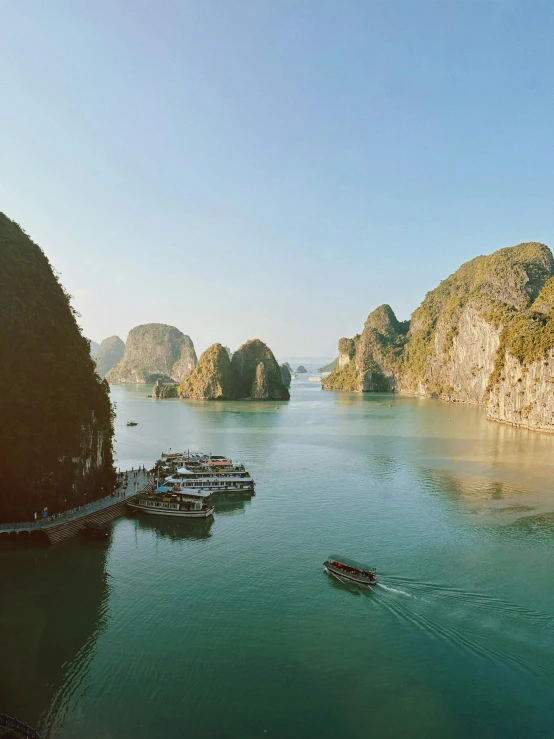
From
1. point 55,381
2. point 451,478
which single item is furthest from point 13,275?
point 451,478

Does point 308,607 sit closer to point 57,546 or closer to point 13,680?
point 13,680

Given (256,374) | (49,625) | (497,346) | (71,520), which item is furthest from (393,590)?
(256,374)

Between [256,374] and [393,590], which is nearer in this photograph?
[393,590]

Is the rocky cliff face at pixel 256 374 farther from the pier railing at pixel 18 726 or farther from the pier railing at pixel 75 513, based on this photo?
the pier railing at pixel 18 726

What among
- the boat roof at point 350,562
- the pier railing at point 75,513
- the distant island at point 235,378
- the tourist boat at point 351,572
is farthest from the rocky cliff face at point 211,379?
the tourist boat at point 351,572

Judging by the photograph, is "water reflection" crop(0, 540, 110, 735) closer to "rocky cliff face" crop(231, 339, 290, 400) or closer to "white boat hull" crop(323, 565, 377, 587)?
"white boat hull" crop(323, 565, 377, 587)

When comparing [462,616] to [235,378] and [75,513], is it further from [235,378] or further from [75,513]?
[235,378]
